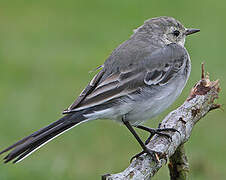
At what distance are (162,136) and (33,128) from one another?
5082mm

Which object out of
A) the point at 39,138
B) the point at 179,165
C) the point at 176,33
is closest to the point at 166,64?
the point at 176,33

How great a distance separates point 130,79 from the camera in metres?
6.21

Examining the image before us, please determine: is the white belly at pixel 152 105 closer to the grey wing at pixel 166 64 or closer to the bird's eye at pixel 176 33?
the grey wing at pixel 166 64

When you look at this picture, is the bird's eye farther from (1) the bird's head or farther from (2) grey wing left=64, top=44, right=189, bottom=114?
(2) grey wing left=64, top=44, right=189, bottom=114

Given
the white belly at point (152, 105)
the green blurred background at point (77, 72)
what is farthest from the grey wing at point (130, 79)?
the green blurred background at point (77, 72)

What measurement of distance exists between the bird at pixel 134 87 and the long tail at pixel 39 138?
0.03ft

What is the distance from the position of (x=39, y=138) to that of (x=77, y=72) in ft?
26.4

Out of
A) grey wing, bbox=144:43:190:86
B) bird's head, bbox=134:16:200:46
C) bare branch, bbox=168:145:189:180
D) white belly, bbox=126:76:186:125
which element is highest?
bird's head, bbox=134:16:200:46

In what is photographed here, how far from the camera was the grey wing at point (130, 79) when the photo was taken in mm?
6062

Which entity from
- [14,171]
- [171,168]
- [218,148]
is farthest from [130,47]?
[218,148]

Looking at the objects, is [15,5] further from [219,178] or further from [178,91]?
[178,91]

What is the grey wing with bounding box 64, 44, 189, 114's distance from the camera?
6.06 m

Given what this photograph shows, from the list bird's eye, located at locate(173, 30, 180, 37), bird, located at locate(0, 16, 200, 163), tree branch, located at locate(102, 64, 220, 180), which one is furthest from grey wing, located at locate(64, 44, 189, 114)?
bird's eye, located at locate(173, 30, 180, 37)

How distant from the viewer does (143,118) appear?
6285mm
